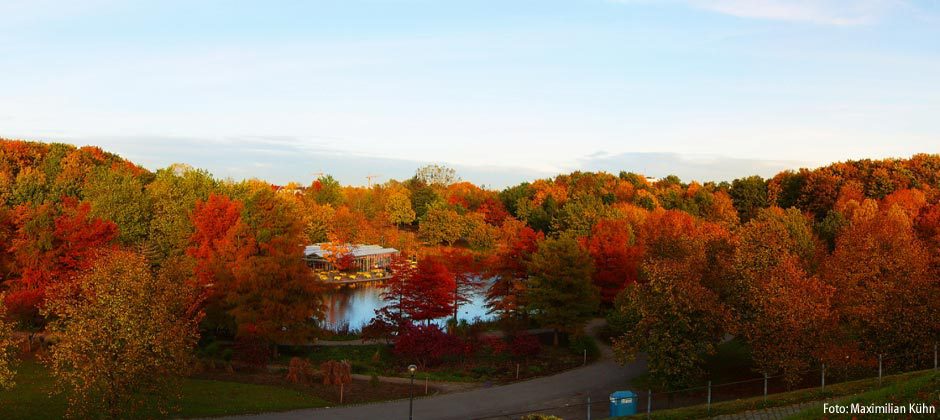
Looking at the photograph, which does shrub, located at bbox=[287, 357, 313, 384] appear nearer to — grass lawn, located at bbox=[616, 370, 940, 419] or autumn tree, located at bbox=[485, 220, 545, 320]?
autumn tree, located at bbox=[485, 220, 545, 320]

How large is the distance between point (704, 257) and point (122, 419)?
21268mm

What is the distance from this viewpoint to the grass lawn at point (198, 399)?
838 inches

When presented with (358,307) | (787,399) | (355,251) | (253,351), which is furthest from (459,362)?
(355,251)

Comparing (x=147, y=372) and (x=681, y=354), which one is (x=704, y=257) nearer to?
(x=681, y=354)

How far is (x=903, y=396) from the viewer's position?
13906 millimetres

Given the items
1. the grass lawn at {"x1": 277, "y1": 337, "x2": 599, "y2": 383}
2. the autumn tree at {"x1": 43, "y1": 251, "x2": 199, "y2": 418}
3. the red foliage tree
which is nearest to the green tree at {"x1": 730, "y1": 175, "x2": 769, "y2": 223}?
the grass lawn at {"x1": 277, "y1": 337, "x2": 599, "y2": 383}

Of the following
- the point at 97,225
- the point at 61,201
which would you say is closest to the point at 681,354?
the point at 97,225

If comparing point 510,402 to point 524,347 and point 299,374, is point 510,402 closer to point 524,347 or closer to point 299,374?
point 524,347

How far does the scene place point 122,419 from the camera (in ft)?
66.1

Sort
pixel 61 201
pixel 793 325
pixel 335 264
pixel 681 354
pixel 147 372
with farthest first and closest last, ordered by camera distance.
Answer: pixel 335 264, pixel 61 201, pixel 681 354, pixel 793 325, pixel 147 372

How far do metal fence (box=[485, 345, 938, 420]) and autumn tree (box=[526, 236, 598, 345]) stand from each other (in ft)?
28.2

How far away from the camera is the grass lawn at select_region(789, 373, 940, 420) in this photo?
13.3 metres

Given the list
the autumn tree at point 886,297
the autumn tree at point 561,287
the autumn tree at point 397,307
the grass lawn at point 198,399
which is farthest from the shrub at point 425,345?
the autumn tree at point 886,297

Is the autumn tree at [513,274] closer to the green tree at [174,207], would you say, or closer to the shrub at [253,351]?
the shrub at [253,351]
